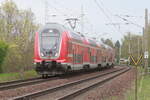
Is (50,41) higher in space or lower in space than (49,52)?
higher

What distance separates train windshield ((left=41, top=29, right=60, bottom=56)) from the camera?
70.9ft

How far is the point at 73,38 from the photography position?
23719 mm

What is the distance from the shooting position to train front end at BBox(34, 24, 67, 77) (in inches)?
845

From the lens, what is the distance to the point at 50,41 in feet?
71.9

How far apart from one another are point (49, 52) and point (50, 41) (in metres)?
0.87

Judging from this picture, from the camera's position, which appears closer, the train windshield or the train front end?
the train front end

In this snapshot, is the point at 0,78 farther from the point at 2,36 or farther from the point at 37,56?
the point at 2,36

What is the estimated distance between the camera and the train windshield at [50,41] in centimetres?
2161

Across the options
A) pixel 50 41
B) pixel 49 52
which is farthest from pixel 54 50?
pixel 50 41

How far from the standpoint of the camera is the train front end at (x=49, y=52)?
2146cm

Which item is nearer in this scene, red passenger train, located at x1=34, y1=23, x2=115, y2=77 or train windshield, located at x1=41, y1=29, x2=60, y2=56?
red passenger train, located at x1=34, y1=23, x2=115, y2=77

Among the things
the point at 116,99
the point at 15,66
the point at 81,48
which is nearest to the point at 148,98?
the point at 116,99

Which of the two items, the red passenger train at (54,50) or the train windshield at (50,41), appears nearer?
the red passenger train at (54,50)

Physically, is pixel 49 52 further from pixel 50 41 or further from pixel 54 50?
pixel 50 41
